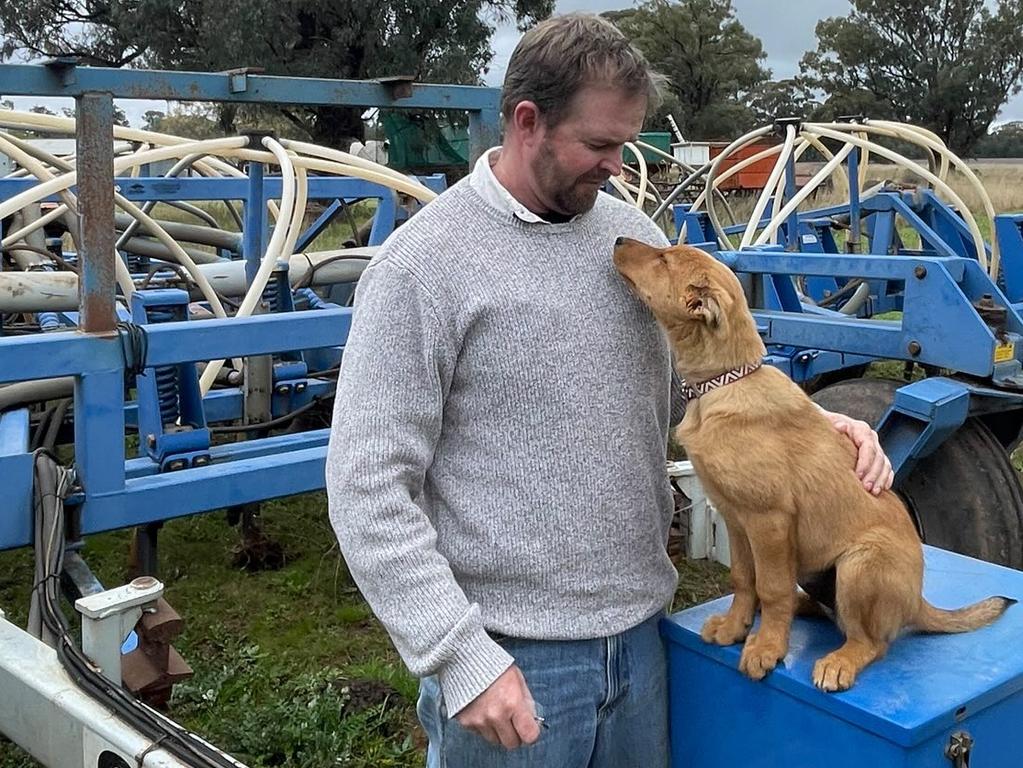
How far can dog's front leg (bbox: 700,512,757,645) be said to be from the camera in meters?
1.92

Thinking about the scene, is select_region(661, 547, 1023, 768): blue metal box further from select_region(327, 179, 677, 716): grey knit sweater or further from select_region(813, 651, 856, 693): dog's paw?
select_region(327, 179, 677, 716): grey knit sweater

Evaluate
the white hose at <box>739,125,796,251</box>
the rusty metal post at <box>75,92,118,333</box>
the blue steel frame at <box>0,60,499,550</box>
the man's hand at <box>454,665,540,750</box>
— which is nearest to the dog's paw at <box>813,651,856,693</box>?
the man's hand at <box>454,665,540,750</box>

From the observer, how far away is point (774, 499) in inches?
71.4

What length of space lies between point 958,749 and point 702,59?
4955 cm

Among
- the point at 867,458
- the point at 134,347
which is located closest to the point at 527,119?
the point at 867,458

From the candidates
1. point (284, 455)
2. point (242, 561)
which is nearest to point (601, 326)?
point (284, 455)

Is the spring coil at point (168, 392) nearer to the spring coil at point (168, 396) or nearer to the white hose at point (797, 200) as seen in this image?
the spring coil at point (168, 396)

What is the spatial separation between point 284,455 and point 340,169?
1292mm

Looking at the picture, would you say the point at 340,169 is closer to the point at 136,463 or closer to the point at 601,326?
the point at 136,463

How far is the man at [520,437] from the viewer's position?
160 centimetres

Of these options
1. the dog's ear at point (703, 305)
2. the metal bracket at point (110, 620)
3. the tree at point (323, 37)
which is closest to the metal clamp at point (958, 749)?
the dog's ear at point (703, 305)

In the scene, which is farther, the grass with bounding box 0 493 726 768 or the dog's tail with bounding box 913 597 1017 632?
the grass with bounding box 0 493 726 768

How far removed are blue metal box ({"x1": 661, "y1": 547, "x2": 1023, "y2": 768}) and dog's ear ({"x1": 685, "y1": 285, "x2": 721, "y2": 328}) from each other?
565 millimetres

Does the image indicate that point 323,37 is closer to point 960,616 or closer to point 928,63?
point 960,616
